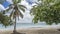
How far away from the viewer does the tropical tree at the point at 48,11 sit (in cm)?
250

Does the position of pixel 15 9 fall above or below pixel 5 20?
above

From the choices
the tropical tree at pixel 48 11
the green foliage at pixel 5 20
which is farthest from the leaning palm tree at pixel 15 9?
the tropical tree at pixel 48 11

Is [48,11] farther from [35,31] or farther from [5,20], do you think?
[5,20]

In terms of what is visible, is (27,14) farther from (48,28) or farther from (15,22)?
(48,28)

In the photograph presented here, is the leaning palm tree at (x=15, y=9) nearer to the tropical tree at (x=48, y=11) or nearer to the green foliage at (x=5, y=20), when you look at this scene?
the green foliage at (x=5, y=20)

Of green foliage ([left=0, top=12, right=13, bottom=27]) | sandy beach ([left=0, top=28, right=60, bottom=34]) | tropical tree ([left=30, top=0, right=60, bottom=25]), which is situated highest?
tropical tree ([left=30, top=0, right=60, bottom=25])

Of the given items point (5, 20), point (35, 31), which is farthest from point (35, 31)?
point (5, 20)

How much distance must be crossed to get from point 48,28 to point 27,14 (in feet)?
1.50

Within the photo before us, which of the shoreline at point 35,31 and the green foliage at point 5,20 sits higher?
the green foliage at point 5,20

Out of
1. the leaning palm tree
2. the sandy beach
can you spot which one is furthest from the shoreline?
the leaning palm tree

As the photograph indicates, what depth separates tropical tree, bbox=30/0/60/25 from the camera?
250cm

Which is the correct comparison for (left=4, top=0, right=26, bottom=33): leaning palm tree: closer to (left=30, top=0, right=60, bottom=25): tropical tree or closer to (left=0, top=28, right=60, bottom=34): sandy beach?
(left=0, top=28, right=60, bottom=34): sandy beach

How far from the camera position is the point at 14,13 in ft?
7.91

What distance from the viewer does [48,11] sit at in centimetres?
252
